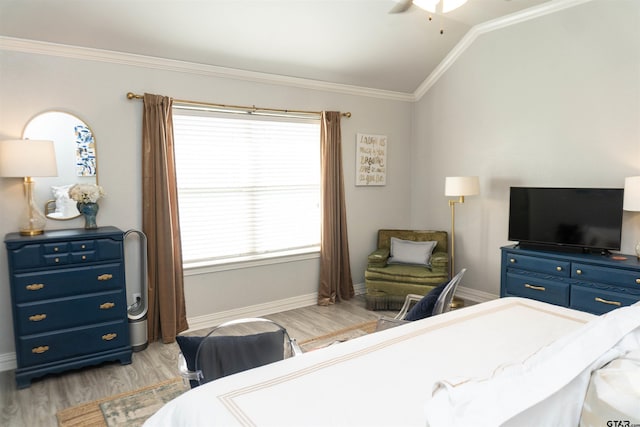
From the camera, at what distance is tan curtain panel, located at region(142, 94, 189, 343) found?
3707mm

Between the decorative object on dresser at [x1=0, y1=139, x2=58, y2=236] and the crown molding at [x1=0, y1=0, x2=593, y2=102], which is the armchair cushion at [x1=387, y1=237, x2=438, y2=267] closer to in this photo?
the crown molding at [x1=0, y1=0, x2=593, y2=102]

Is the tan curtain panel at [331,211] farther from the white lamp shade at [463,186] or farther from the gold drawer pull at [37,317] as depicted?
the gold drawer pull at [37,317]

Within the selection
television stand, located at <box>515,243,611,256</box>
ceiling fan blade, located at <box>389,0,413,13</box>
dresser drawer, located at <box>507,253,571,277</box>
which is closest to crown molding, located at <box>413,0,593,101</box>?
ceiling fan blade, located at <box>389,0,413,13</box>

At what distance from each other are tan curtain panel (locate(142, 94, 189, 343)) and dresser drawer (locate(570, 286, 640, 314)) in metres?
3.54

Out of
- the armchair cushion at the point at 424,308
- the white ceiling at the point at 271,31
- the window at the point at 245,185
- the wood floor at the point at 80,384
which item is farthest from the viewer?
the window at the point at 245,185

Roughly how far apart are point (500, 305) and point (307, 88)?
10.3 feet

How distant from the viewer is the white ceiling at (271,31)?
3.16 metres

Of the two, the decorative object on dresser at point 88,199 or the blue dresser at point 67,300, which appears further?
the decorative object on dresser at point 88,199

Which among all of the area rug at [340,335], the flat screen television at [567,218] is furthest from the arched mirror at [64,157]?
the flat screen television at [567,218]

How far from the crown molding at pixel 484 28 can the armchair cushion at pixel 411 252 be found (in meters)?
1.96

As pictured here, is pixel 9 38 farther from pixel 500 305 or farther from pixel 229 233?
pixel 500 305

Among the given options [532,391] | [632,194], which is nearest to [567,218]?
[632,194]

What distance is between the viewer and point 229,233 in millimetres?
4355

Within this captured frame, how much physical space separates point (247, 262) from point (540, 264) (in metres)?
2.82
